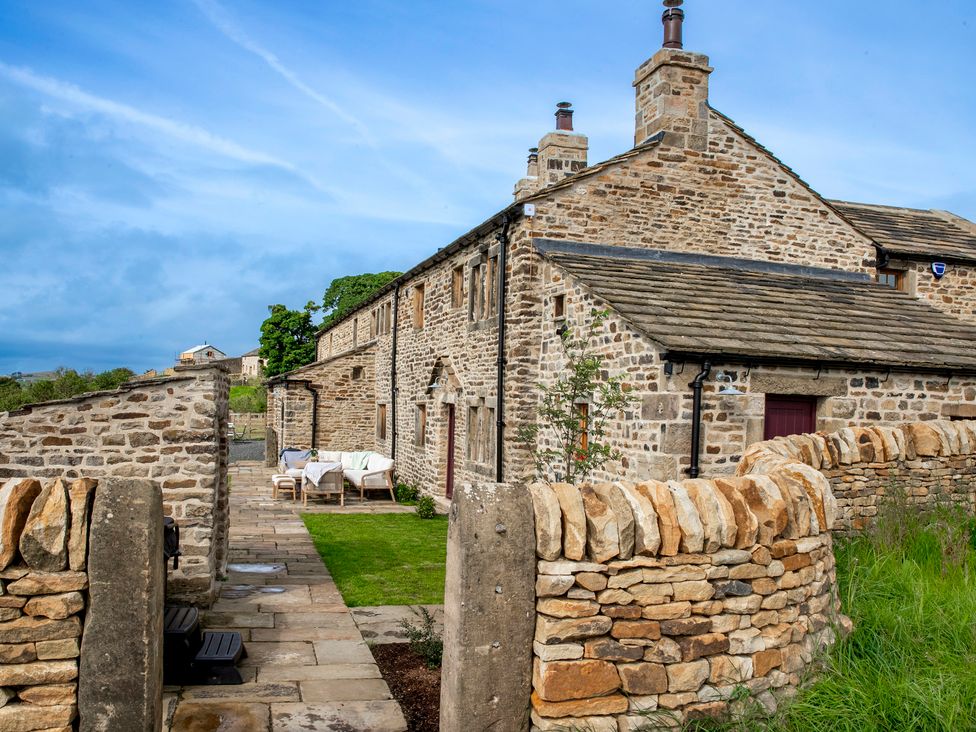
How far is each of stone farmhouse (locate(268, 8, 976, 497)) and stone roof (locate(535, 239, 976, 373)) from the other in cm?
5

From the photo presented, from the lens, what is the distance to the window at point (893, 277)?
1711cm

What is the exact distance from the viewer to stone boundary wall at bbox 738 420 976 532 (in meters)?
7.46

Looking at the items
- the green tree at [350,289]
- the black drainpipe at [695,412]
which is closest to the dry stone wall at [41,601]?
the black drainpipe at [695,412]

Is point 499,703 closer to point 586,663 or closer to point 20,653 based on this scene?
point 586,663

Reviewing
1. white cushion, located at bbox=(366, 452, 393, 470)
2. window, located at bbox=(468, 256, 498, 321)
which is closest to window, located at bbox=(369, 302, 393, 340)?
white cushion, located at bbox=(366, 452, 393, 470)

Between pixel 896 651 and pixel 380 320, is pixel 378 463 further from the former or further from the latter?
pixel 896 651

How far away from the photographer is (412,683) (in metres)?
6.14

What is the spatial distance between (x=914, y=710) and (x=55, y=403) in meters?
7.48

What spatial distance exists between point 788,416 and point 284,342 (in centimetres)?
3851

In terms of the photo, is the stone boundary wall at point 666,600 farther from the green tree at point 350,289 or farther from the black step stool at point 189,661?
the green tree at point 350,289

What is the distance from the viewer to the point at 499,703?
163 inches

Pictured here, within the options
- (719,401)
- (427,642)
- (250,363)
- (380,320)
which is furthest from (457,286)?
(250,363)

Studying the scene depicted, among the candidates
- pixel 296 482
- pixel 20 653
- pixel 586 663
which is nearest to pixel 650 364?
pixel 586 663

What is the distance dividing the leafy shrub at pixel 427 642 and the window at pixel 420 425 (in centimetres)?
Result: 1230
